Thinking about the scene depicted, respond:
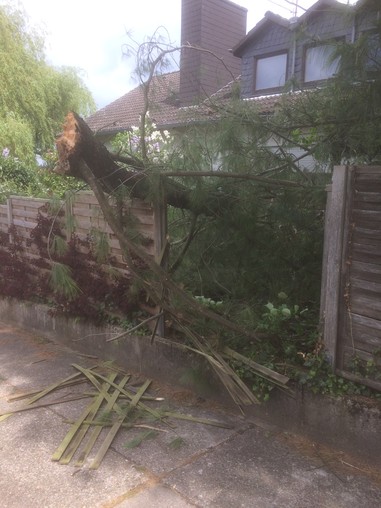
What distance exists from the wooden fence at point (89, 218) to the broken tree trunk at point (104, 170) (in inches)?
11.4

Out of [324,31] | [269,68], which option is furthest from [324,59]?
[269,68]

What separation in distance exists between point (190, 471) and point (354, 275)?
1715mm

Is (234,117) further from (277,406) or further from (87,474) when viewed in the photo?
(87,474)

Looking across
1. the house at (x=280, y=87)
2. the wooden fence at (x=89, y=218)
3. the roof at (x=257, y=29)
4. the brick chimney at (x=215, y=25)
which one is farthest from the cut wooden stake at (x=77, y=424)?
the roof at (x=257, y=29)

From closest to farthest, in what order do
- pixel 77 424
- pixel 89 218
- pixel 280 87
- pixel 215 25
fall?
pixel 77 424 → pixel 280 87 → pixel 89 218 → pixel 215 25

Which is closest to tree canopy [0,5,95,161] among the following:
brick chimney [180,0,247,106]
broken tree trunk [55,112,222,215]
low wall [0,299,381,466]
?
brick chimney [180,0,247,106]

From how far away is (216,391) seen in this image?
12.9 feet

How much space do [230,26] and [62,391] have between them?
12660 mm

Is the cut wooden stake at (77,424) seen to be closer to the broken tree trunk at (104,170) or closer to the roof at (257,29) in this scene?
the broken tree trunk at (104,170)

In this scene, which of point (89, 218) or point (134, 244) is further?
point (89, 218)

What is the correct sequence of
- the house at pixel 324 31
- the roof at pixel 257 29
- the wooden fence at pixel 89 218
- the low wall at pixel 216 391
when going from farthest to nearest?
the roof at pixel 257 29, the wooden fence at pixel 89 218, the house at pixel 324 31, the low wall at pixel 216 391

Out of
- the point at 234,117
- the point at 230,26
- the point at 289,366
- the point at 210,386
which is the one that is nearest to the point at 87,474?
the point at 210,386

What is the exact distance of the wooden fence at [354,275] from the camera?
10.2 feet

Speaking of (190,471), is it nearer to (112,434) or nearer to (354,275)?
(112,434)
